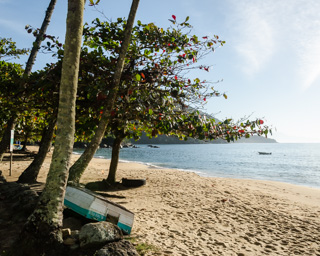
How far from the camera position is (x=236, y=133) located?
661 cm

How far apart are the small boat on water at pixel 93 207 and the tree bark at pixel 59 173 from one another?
1009 mm

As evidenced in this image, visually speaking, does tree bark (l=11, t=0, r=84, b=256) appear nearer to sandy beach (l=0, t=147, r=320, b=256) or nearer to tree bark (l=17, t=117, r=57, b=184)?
sandy beach (l=0, t=147, r=320, b=256)

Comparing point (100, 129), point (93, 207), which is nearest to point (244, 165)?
point (100, 129)

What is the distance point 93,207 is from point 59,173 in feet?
4.60

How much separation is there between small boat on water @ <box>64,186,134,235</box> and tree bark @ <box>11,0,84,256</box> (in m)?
1.01

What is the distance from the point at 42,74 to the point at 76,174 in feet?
12.0

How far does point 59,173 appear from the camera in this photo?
3.74 m

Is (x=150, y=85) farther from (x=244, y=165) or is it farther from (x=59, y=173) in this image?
(x=244, y=165)

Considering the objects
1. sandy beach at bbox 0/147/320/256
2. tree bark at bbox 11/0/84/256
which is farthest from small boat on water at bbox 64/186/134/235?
tree bark at bbox 11/0/84/256

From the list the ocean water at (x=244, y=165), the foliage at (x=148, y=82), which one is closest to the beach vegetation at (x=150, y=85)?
the foliage at (x=148, y=82)

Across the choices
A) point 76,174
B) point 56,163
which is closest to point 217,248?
point 76,174

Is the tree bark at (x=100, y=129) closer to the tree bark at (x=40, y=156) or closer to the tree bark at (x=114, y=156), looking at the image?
the tree bark at (x=40, y=156)

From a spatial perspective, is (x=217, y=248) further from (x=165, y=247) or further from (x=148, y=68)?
(x=148, y=68)

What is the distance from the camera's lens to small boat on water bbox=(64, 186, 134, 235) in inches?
187
